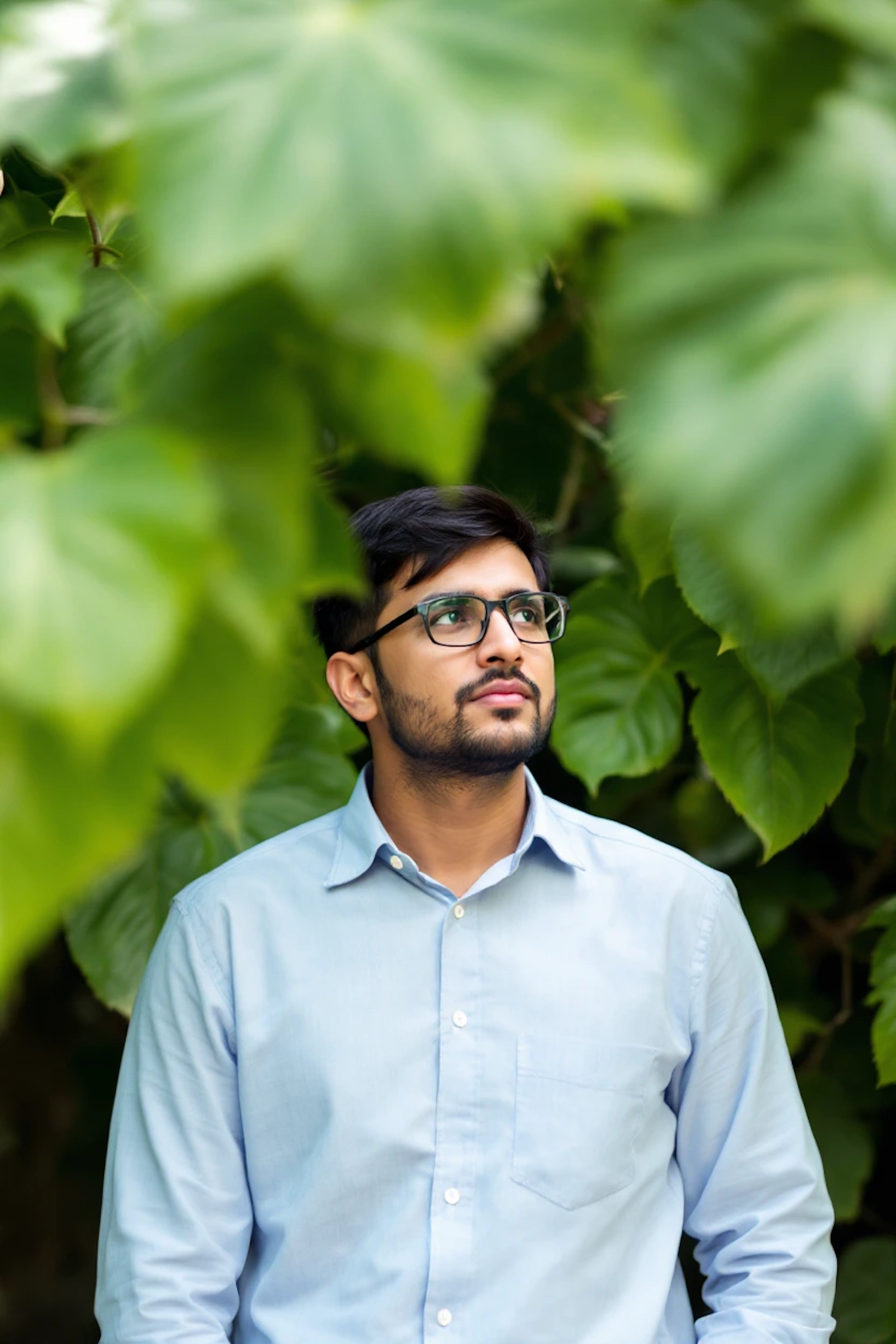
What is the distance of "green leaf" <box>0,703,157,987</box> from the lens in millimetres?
362

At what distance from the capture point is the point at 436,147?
0.35 m

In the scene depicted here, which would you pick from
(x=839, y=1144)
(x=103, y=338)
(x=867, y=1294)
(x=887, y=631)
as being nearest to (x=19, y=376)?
(x=103, y=338)

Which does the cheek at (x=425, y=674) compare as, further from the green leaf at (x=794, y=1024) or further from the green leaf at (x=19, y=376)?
the green leaf at (x=19, y=376)

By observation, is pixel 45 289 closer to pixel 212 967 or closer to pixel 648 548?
pixel 212 967

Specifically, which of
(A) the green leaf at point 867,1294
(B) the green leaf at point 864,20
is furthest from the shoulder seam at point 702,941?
(B) the green leaf at point 864,20

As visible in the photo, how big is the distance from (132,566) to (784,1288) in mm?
1319

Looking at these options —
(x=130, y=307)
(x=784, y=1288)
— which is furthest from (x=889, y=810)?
(x=130, y=307)

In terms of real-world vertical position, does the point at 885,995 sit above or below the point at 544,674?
below

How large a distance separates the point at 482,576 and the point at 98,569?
1189 mm

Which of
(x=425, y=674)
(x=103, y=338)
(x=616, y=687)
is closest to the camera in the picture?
(x=103, y=338)

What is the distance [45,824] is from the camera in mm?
368

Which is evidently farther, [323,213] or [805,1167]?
[805,1167]

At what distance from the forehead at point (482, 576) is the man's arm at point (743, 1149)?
0.42m

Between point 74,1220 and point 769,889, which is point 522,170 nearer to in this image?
point 769,889
